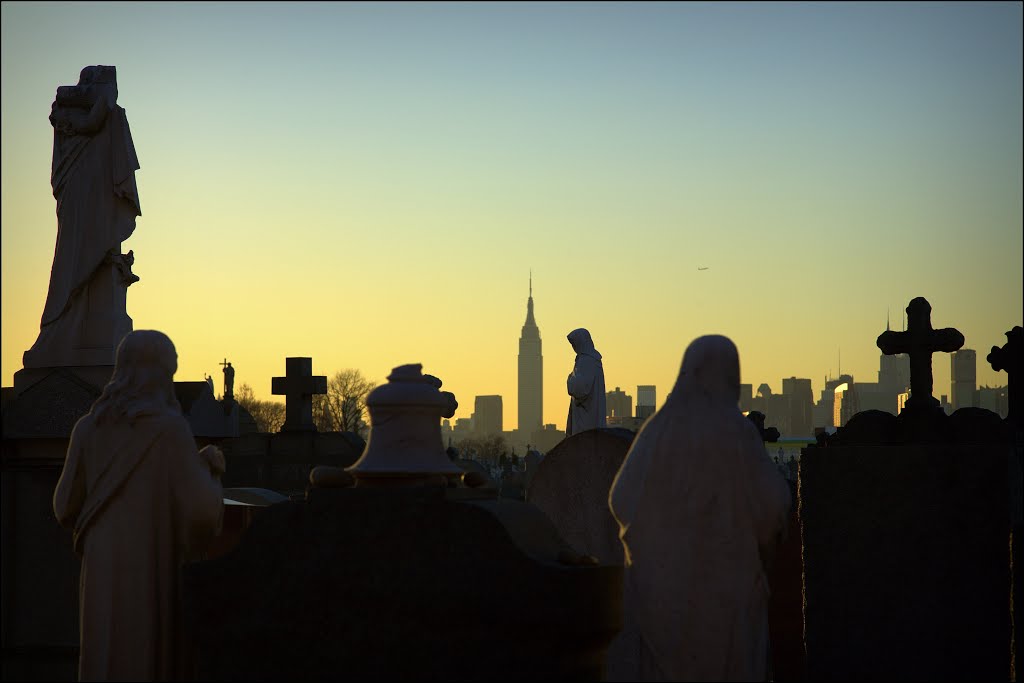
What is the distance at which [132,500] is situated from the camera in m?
6.40

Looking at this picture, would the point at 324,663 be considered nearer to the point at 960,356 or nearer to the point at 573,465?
the point at 573,465

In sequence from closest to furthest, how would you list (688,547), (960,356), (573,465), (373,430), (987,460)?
(688,547)
(373,430)
(987,460)
(573,465)
(960,356)

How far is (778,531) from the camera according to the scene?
20.1ft

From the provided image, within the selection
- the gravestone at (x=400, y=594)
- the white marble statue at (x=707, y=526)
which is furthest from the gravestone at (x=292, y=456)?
the white marble statue at (x=707, y=526)

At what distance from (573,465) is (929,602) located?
9.96 feet

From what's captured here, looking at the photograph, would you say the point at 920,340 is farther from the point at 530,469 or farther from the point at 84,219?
the point at 530,469

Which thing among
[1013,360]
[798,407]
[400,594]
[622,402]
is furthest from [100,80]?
[798,407]

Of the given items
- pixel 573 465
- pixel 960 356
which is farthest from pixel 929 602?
pixel 960 356

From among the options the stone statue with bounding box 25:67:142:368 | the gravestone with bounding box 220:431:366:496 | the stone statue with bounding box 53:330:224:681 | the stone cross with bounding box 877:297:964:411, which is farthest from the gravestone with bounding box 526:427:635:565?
the gravestone with bounding box 220:431:366:496

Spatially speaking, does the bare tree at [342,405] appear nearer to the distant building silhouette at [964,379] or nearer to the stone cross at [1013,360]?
the distant building silhouette at [964,379]

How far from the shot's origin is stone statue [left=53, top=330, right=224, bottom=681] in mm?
6395

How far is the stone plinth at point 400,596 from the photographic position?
20.1ft

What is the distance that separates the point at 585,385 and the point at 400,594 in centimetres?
903

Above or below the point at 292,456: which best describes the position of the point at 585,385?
above
